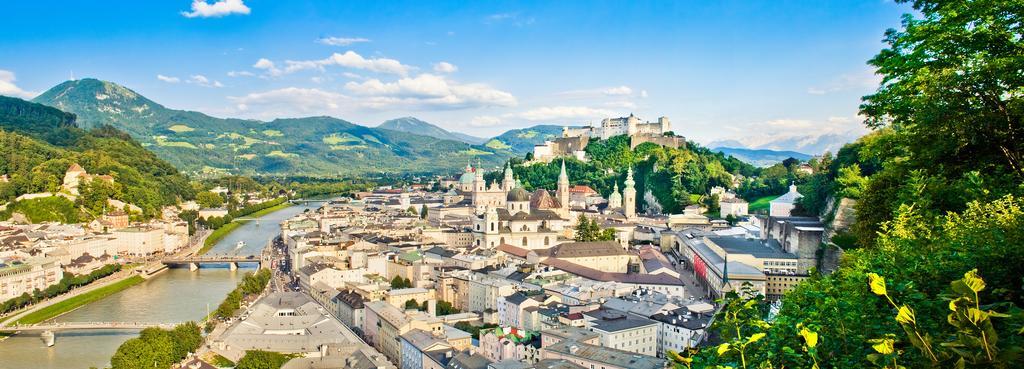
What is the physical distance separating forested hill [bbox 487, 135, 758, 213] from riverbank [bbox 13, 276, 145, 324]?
25.2 m

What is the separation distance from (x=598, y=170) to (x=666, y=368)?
38.4 meters

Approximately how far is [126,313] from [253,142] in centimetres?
13050

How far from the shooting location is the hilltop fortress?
49844 mm

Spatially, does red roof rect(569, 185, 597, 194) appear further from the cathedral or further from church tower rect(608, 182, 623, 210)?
the cathedral

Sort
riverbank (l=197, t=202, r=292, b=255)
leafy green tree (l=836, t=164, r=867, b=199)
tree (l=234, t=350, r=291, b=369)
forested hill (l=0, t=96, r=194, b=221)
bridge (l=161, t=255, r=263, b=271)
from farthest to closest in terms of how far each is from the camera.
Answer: forested hill (l=0, t=96, r=194, b=221)
riverbank (l=197, t=202, r=292, b=255)
bridge (l=161, t=255, r=263, b=271)
leafy green tree (l=836, t=164, r=867, b=199)
tree (l=234, t=350, r=291, b=369)

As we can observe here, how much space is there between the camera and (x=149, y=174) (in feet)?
180

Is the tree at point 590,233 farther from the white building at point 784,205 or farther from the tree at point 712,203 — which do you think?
the tree at point 712,203

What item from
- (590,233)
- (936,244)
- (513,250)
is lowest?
(513,250)

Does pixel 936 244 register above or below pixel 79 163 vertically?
below

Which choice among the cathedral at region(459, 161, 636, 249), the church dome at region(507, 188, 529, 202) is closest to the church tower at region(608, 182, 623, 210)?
the cathedral at region(459, 161, 636, 249)

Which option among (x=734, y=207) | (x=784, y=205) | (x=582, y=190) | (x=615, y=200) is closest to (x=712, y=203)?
(x=734, y=207)

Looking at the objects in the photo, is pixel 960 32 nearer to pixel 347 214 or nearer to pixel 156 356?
pixel 156 356

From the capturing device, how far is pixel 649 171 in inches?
1763

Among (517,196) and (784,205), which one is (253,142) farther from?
(784,205)
